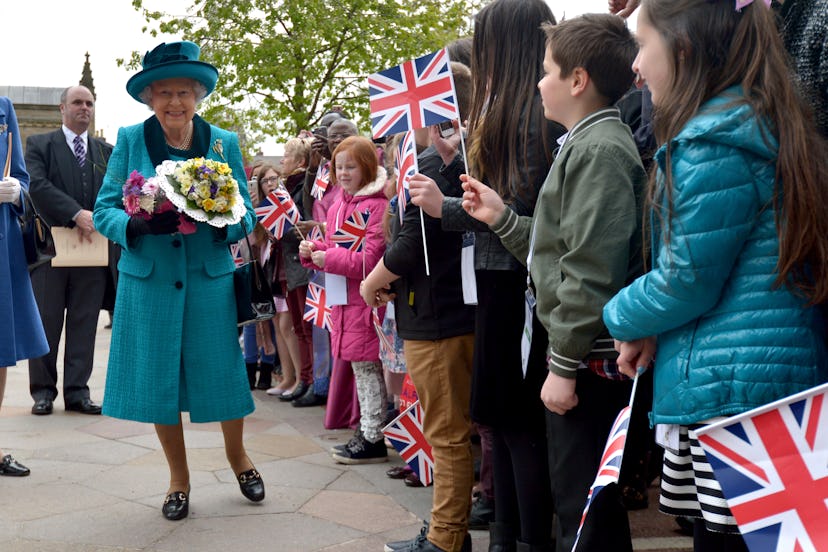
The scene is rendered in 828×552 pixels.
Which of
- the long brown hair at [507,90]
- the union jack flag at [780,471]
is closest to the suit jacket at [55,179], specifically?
the long brown hair at [507,90]

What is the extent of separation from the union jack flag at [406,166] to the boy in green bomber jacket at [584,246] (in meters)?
0.96

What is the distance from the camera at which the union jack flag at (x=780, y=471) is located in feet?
5.92

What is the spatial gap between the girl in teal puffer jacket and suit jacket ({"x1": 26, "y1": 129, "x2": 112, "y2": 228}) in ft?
20.1

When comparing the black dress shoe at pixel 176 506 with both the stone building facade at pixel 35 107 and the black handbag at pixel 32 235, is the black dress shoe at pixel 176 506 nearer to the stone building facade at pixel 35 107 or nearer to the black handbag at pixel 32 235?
the black handbag at pixel 32 235

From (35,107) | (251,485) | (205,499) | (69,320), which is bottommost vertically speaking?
(205,499)

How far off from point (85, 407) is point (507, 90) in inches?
208

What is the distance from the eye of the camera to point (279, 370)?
9.04 metres

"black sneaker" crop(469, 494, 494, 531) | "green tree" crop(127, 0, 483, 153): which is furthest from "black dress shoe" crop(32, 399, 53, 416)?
"green tree" crop(127, 0, 483, 153)

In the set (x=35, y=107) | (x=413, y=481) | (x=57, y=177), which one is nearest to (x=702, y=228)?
(x=413, y=481)

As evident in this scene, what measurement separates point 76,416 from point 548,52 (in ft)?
18.5

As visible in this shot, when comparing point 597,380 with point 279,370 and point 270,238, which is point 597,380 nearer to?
point 270,238

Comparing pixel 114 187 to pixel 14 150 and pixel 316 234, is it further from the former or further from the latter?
pixel 316 234

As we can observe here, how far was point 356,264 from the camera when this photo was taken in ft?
18.0

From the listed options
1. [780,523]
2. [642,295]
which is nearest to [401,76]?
[642,295]
